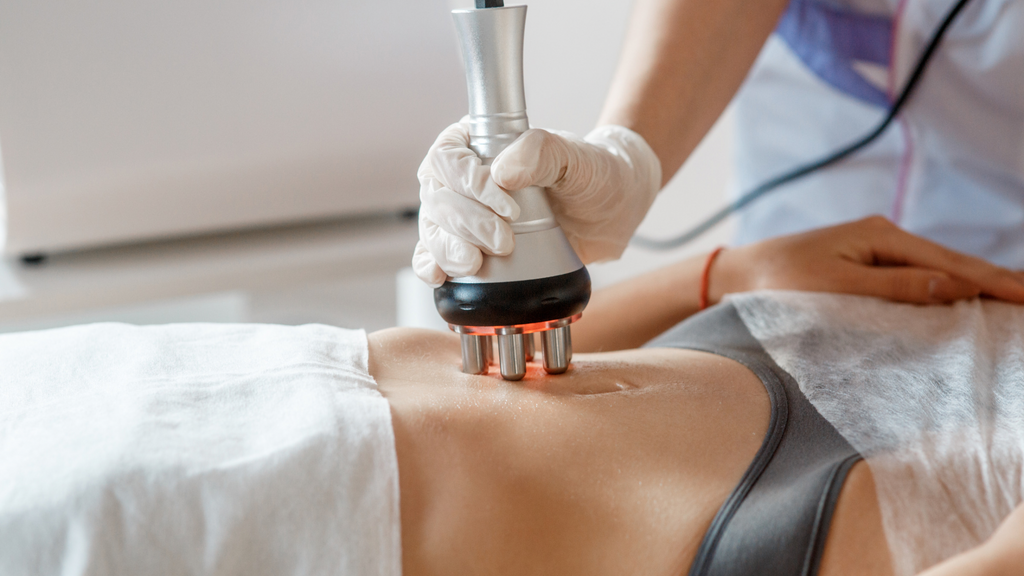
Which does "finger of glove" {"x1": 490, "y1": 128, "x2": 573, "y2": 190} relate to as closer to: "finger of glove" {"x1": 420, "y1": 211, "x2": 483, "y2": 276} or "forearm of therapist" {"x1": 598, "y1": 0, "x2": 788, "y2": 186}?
"finger of glove" {"x1": 420, "y1": 211, "x2": 483, "y2": 276}

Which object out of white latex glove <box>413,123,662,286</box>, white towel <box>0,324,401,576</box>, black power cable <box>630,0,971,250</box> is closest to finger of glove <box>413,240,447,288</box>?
white latex glove <box>413,123,662,286</box>

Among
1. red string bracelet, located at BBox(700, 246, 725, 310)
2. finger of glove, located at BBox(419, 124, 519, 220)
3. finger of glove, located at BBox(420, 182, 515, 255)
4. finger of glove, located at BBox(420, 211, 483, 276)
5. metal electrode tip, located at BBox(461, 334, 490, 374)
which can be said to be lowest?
red string bracelet, located at BBox(700, 246, 725, 310)

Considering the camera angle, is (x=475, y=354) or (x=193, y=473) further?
(x=475, y=354)

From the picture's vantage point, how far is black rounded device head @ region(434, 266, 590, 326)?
62 cm

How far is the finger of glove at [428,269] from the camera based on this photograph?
0.68 m

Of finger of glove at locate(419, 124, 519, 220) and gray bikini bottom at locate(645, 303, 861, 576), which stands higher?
finger of glove at locate(419, 124, 519, 220)

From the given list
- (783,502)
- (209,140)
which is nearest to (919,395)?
(783,502)

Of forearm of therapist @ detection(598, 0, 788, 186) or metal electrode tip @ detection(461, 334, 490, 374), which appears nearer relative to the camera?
metal electrode tip @ detection(461, 334, 490, 374)

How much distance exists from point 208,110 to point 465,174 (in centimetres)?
58

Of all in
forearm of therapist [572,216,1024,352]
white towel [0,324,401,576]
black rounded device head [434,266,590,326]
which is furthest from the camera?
forearm of therapist [572,216,1024,352]

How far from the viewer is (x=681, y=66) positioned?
106cm

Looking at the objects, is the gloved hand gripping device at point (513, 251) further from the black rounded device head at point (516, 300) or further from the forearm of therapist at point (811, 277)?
the forearm of therapist at point (811, 277)

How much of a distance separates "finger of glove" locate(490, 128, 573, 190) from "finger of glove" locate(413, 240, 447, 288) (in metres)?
0.09

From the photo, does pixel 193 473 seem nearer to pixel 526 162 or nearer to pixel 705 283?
pixel 526 162
